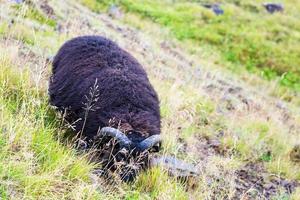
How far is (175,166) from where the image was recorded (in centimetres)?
533

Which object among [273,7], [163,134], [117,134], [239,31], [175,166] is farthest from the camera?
[273,7]

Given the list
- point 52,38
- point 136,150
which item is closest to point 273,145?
point 136,150

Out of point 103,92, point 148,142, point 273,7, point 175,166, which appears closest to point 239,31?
point 273,7

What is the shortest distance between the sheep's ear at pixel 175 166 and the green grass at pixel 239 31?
13.7 meters

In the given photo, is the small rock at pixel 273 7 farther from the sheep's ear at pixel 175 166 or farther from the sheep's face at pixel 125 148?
the sheep's face at pixel 125 148

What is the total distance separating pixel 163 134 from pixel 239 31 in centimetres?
1819

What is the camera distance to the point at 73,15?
13.4m

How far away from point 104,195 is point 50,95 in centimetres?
227

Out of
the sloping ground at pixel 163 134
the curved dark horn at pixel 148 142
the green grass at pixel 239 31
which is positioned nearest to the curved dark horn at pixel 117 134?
the curved dark horn at pixel 148 142

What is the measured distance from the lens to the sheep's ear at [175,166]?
5.20 metres

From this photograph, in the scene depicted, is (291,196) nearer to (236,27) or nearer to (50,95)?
(50,95)

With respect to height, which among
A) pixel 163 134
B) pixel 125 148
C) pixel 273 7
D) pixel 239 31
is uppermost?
pixel 273 7

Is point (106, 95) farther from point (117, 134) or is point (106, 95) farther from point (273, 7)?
point (273, 7)

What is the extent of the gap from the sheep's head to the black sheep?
1 cm
